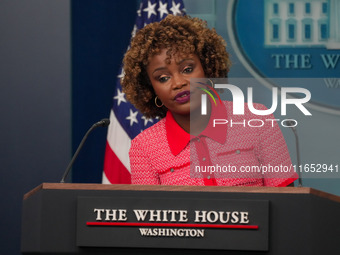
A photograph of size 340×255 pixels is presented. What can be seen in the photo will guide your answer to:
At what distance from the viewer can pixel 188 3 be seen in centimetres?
446

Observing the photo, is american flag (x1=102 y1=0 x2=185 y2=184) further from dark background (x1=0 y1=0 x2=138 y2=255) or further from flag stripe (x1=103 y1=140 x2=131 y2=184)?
dark background (x1=0 y1=0 x2=138 y2=255)

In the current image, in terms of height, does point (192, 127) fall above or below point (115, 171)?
above

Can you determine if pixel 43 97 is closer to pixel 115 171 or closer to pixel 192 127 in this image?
pixel 115 171

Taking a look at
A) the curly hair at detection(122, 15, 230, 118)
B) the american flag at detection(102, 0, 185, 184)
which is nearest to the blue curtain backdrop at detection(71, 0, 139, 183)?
the american flag at detection(102, 0, 185, 184)

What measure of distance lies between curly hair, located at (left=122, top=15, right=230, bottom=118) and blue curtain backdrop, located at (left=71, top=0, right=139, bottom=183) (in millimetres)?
1533

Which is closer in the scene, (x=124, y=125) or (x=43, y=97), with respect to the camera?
(x=124, y=125)

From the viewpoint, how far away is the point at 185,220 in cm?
212

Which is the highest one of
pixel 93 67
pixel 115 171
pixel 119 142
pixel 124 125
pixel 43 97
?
pixel 93 67

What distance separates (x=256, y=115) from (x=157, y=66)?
1.47ft

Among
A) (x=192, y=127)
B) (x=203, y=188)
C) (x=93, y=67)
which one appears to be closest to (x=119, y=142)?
(x=93, y=67)

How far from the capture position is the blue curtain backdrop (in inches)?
174

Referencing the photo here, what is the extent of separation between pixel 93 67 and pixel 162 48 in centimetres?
179

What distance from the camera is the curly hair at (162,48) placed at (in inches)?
110

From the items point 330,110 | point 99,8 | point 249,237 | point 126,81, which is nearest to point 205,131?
point 126,81
